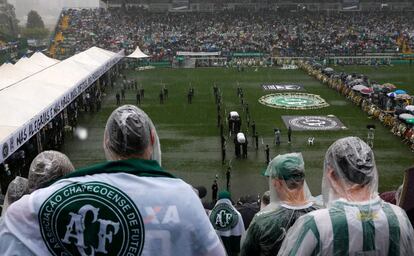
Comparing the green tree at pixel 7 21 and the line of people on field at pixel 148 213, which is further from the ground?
the green tree at pixel 7 21

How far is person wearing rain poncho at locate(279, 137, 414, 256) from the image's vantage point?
2492mm

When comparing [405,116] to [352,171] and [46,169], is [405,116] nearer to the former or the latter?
[352,171]

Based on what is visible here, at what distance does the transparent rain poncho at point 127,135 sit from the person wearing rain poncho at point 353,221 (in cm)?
98

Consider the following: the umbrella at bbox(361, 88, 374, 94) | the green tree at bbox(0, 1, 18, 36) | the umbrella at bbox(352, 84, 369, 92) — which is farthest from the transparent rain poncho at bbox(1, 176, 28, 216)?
the green tree at bbox(0, 1, 18, 36)

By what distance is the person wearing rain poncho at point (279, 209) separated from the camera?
126 inches

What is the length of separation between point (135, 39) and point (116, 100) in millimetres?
27905

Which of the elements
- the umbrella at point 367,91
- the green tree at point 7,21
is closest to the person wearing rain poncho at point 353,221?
the umbrella at point 367,91

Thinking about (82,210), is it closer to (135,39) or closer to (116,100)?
(116,100)

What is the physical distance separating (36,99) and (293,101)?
1617cm

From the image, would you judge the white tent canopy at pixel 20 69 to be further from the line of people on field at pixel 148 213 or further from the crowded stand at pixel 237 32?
the crowded stand at pixel 237 32

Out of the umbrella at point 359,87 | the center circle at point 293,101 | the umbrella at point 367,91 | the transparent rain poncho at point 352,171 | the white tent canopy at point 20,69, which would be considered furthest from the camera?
the umbrella at point 359,87

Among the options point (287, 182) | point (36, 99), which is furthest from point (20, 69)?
point (287, 182)

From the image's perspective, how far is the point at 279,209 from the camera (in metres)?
3.33

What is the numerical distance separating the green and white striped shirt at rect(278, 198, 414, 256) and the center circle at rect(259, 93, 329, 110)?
2365 cm
